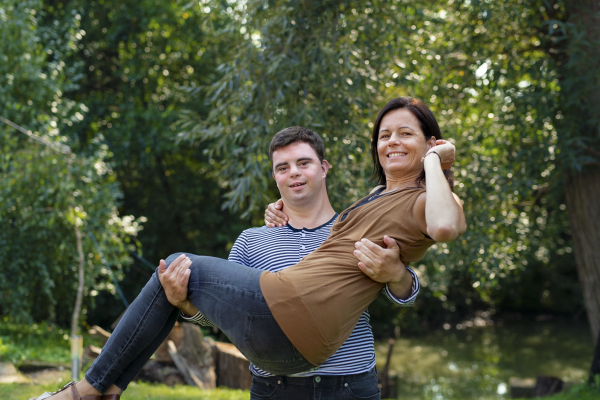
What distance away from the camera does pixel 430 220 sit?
184cm

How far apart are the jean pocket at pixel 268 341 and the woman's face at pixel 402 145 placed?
2.64 feet

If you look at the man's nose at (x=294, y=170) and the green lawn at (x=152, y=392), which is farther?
the green lawn at (x=152, y=392)

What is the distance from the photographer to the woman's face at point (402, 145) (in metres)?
2.17

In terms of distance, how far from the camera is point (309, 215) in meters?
2.51

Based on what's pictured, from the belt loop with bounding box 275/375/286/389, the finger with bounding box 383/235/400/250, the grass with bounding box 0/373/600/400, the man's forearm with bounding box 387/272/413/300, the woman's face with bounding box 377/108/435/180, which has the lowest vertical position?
the grass with bounding box 0/373/600/400

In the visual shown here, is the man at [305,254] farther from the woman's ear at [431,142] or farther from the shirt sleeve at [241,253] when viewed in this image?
the woman's ear at [431,142]

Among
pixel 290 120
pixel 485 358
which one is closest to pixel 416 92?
pixel 290 120

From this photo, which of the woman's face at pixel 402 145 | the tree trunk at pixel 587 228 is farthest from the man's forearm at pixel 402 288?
the tree trunk at pixel 587 228

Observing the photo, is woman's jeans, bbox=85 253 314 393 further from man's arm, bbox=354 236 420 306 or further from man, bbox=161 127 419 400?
man's arm, bbox=354 236 420 306

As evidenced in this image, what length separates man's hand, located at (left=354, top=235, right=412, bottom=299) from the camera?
6.30ft

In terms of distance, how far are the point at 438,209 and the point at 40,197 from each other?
6126 millimetres

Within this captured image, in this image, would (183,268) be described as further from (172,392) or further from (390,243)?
(172,392)

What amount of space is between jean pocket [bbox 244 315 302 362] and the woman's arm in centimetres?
66

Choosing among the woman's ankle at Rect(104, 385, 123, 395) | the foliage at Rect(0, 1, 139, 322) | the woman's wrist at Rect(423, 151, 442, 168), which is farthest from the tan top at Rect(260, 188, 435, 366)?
the foliage at Rect(0, 1, 139, 322)
